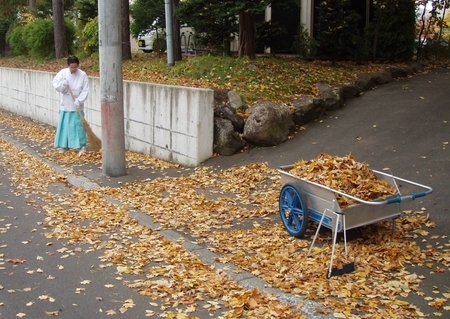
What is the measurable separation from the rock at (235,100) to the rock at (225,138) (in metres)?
0.68

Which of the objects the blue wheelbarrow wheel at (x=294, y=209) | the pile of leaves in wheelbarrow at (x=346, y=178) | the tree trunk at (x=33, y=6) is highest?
the tree trunk at (x=33, y=6)

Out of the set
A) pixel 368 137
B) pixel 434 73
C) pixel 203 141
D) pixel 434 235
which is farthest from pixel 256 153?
pixel 434 73

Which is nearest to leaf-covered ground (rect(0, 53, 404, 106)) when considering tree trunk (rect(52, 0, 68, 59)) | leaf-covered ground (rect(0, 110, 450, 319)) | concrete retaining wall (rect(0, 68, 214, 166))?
concrete retaining wall (rect(0, 68, 214, 166))

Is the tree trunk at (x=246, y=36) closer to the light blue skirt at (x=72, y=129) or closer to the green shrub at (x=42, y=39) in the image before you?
the light blue skirt at (x=72, y=129)

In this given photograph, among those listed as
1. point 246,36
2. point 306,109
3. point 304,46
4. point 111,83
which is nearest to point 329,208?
point 111,83

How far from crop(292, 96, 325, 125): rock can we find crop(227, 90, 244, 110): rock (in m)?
1.00

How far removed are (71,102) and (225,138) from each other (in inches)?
140

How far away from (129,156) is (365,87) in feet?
17.3

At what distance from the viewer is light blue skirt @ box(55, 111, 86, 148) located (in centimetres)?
1184

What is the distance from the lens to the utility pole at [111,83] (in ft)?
31.1

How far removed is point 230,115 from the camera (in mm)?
10422

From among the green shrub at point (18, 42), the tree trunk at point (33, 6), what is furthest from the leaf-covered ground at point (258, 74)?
the tree trunk at point (33, 6)

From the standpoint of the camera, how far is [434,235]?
618 cm

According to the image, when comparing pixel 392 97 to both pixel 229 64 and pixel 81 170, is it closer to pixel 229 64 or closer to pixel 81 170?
pixel 229 64
